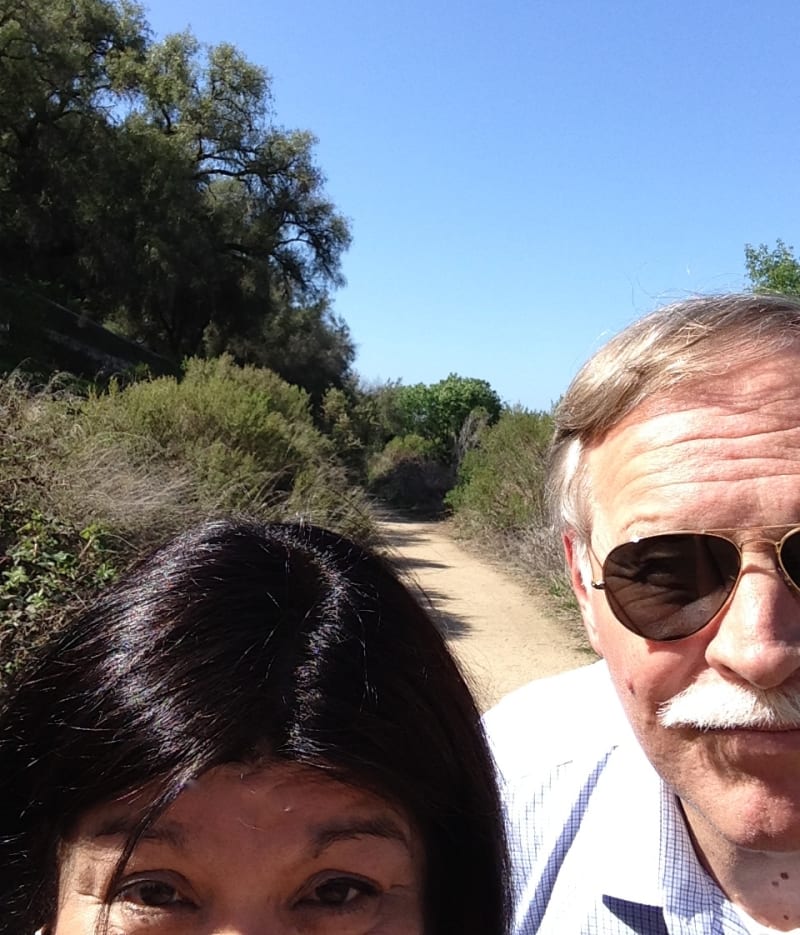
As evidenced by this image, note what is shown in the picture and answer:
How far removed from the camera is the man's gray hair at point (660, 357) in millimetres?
1505

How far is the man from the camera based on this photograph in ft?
4.26

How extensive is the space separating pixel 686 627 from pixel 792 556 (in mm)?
213

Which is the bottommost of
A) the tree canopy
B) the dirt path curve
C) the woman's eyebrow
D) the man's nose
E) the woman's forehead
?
the dirt path curve

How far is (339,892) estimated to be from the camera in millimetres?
966

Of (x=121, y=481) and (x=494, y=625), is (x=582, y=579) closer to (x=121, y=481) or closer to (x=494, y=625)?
(x=121, y=481)

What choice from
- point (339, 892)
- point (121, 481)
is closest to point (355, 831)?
point (339, 892)

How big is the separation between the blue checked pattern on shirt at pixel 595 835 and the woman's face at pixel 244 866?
71cm

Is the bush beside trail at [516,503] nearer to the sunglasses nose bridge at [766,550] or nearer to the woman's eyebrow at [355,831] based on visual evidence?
the sunglasses nose bridge at [766,550]

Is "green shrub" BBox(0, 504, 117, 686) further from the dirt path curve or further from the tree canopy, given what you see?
the tree canopy

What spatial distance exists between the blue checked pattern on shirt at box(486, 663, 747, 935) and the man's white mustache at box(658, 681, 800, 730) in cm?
32

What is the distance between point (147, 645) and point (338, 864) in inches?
14.9

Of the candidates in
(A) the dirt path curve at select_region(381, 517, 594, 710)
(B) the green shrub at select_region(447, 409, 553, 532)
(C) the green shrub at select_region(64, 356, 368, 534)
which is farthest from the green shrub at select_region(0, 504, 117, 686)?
(B) the green shrub at select_region(447, 409, 553, 532)

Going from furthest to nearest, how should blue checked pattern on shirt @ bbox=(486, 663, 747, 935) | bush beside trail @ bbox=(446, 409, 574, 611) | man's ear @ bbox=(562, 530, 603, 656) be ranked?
bush beside trail @ bbox=(446, 409, 574, 611) → man's ear @ bbox=(562, 530, 603, 656) → blue checked pattern on shirt @ bbox=(486, 663, 747, 935)

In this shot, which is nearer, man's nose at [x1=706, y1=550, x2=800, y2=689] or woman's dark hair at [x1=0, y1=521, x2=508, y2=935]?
woman's dark hair at [x1=0, y1=521, x2=508, y2=935]
